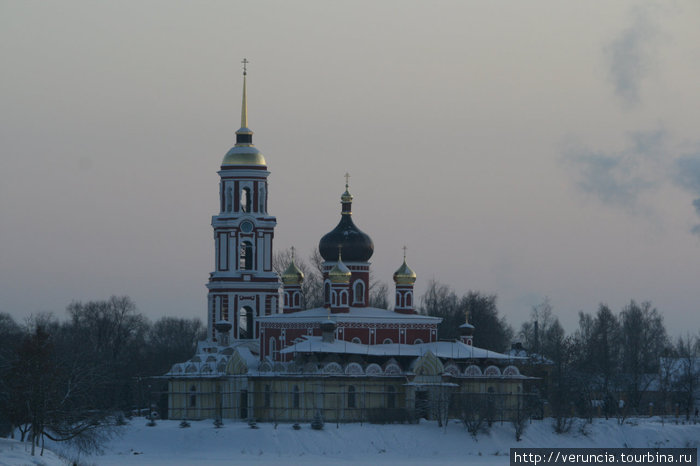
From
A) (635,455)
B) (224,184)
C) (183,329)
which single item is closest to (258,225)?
(224,184)

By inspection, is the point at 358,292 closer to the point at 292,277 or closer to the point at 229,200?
the point at 292,277

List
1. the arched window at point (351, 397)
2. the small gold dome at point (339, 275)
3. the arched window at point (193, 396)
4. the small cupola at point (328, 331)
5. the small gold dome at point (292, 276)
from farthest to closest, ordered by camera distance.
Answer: the small gold dome at point (292, 276) < the small gold dome at point (339, 275) < the arched window at point (193, 396) < the small cupola at point (328, 331) < the arched window at point (351, 397)

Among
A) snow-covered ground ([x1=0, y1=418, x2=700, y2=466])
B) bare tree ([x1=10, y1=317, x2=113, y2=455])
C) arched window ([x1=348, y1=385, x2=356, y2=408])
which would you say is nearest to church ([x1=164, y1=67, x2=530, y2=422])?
arched window ([x1=348, y1=385, x2=356, y2=408])

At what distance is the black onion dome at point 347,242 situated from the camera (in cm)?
8250

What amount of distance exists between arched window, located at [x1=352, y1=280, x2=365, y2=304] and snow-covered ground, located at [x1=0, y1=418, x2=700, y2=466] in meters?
8.79

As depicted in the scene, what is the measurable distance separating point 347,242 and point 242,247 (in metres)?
6.01

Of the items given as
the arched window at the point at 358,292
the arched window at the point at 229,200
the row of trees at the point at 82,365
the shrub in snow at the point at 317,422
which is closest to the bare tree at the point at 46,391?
the row of trees at the point at 82,365

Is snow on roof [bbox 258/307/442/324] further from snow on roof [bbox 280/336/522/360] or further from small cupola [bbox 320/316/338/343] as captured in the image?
snow on roof [bbox 280/336/522/360]

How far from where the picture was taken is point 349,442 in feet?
237

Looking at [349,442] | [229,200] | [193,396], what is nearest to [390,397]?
[349,442]

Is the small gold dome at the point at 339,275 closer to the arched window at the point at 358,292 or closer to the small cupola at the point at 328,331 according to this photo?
the arched window at the point at 358,292

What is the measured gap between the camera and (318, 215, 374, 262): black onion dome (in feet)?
271

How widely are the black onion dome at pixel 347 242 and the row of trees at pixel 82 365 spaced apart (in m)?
11.1

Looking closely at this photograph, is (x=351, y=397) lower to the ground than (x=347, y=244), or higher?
lower
